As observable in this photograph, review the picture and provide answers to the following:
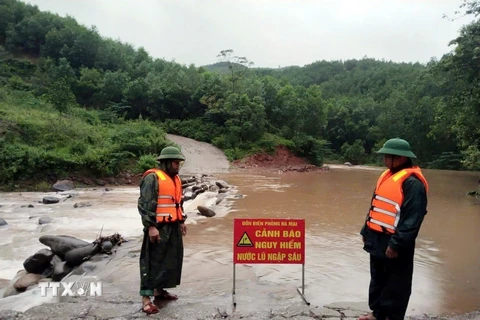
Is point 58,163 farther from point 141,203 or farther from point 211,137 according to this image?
point 211,137

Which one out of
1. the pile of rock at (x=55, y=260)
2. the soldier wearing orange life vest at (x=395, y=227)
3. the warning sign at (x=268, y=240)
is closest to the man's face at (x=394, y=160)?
the soldier wearing orange life vest at (x=395, y=227)

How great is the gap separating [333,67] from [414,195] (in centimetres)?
10155

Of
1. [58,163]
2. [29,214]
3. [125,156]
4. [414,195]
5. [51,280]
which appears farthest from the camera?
[125,156]

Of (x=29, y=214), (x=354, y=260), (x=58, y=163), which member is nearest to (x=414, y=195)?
Result: (x=354, y=260)

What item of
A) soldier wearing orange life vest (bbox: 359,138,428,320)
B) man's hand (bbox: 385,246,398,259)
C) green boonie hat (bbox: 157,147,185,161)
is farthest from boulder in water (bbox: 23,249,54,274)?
man's hand (bbox: 385,246,398,259)

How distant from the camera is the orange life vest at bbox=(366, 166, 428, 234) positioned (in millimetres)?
3564

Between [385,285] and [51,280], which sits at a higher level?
[385,285]

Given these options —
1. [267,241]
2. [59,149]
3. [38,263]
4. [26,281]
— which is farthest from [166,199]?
[59,149]

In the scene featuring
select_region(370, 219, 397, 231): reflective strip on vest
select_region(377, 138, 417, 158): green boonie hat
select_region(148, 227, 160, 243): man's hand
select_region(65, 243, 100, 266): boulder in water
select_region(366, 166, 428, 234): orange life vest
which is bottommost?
select_region(65, 243, 100, 266): boulder in water

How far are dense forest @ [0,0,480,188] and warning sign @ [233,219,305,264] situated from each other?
12062 millimetres

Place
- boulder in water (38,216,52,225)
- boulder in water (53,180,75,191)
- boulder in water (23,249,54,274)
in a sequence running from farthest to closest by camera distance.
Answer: boulder in water (53,180,75,191)
boulder in water (38,216,52,225)
boulder in water (23,249,54,274)

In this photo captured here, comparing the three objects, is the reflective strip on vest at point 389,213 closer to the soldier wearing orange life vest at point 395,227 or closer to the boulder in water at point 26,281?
the soldier wearing orange life vest at point 395,227

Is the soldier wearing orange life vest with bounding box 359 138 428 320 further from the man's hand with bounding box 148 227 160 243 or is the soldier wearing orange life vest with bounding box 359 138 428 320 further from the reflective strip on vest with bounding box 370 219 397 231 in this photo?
the man's hand with bounding box 148 227 160 243

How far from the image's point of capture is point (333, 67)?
99688mm
